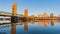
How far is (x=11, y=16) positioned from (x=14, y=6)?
2124 mm

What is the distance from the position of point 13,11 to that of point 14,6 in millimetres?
833

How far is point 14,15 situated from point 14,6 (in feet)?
5.75

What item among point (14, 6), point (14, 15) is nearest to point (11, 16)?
point (14, 15)

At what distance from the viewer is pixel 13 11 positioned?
22.0 metres

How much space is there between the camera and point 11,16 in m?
20.8

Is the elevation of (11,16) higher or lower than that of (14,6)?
lower

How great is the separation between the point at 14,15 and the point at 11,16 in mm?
549

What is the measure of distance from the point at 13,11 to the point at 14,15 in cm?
100

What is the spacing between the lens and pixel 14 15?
2117 centimetres

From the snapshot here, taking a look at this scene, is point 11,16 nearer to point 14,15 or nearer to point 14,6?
point 14,15

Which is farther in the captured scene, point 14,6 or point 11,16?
point 14,6

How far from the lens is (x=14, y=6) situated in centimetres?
2230
